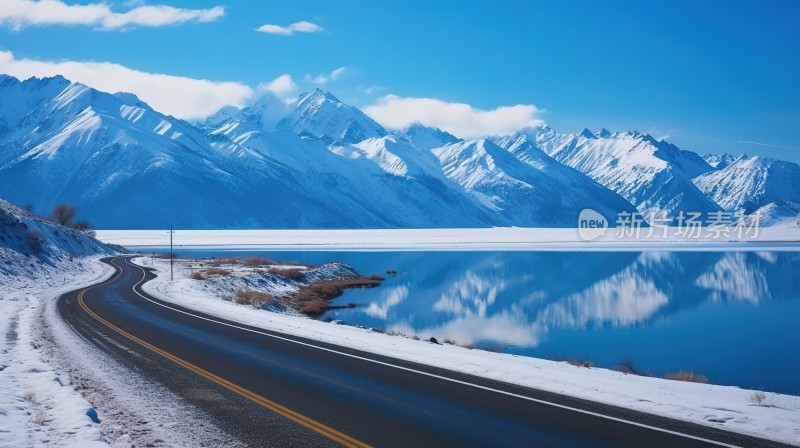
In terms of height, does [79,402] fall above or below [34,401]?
above

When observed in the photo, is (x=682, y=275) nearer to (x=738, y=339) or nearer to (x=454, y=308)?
(x=454, y=308)

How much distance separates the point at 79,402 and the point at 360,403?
551 centimetres

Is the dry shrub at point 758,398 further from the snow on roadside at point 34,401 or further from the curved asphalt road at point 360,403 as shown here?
the snow on roadside at point 34,401

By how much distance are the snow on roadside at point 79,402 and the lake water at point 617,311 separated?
61.0 ft

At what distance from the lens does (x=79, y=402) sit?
12367 millimetres

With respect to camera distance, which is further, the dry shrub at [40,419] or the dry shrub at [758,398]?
the dry shrub at [758,398]

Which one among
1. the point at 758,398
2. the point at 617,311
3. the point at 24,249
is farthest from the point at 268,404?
the point at 24,249

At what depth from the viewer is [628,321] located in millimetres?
42312

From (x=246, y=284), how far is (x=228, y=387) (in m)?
42.0

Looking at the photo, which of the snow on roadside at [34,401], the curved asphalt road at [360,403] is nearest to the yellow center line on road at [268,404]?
the curved asphalt road at [360,403]

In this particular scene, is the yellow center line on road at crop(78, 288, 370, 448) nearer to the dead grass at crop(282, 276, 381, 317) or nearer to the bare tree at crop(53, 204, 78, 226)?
the dead grass at crop(282, 276, 381, 317)

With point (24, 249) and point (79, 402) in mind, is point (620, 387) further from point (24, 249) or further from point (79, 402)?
point (24, 249)

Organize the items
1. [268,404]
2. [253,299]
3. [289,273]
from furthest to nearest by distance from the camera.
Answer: [289,273]
[253,299]
[268,404]

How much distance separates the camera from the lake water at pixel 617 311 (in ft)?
96.4
